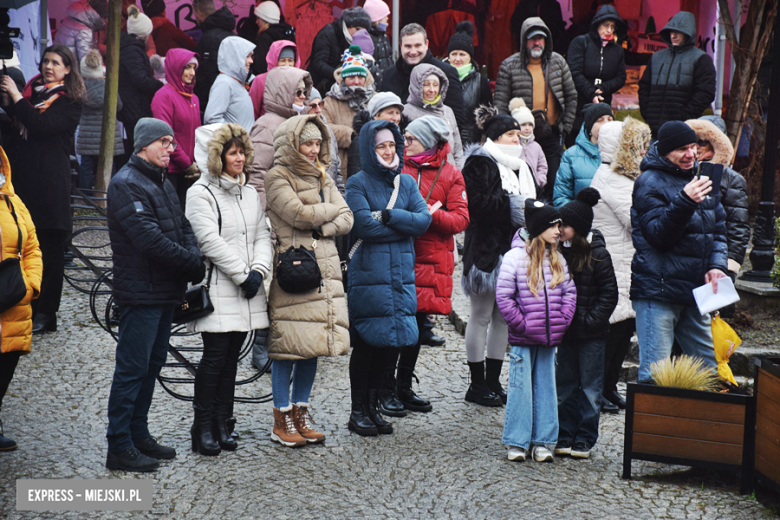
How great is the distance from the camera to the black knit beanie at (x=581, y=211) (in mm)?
5242

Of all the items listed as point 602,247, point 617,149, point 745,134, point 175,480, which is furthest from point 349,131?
point 745,134

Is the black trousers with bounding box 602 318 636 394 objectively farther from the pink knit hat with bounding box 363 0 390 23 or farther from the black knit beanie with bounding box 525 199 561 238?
the pink knit hat with bounding box 363 0 390 23

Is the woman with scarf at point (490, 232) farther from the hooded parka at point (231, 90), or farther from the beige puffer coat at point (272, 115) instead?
the hooded parka at point (231, 90)

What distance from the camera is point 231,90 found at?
7484 mm

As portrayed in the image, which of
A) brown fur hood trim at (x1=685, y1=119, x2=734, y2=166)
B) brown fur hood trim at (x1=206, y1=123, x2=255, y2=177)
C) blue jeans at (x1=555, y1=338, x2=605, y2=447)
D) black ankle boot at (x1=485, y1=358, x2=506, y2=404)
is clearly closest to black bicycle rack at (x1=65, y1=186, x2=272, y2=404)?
brown fur hood trim at (x1=206, y1=123, x2=255, y2=177)

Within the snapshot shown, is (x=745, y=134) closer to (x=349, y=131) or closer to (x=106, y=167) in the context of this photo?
(x=349, y=131)

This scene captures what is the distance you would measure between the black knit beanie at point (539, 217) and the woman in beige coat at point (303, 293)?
1.17m

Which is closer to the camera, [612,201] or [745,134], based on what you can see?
[612,201]

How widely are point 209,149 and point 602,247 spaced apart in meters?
2.54

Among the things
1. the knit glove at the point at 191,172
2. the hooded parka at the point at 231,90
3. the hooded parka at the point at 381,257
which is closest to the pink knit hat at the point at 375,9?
the hooded parka at the point at 231,90

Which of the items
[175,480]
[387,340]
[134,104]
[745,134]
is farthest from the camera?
[745,134]

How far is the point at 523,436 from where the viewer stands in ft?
17.1

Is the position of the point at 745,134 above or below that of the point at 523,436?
above

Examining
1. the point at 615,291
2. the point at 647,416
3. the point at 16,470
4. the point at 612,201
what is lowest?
the point at 16,470
